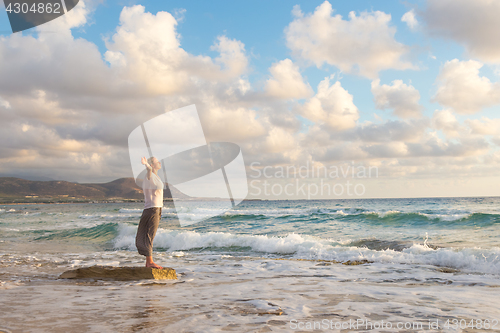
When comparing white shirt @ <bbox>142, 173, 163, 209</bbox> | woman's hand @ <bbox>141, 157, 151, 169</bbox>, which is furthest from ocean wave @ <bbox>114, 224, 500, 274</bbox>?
woman's hand @ <bbox>141, 157, 151, 169</bbox>

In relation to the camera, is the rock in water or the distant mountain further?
the distant mountain

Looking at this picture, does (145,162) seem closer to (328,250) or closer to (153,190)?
(153,190)

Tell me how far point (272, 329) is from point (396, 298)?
2.39 metres

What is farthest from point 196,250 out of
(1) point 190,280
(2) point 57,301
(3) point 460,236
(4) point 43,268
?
(3) point 460,236

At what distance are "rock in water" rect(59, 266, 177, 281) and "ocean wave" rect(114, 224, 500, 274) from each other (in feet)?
17.8

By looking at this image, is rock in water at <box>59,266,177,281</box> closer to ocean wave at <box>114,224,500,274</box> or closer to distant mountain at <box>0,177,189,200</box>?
ocean wave at <box>114,224,500,274</box>

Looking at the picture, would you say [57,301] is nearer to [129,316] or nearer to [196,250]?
[129,316]

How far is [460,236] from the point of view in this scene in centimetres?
1389

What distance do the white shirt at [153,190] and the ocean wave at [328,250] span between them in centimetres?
580

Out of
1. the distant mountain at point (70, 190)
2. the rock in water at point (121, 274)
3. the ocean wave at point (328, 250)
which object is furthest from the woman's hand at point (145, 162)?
the distant mountain at point (70, 190)

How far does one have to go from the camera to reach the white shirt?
19.8 ft

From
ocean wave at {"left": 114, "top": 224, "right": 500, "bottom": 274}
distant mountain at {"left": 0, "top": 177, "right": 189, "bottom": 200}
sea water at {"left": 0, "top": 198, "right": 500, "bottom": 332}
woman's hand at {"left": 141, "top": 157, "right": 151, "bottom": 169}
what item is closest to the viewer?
sea water at {"left": 0, "top": 198, "right": 500, "bottom": 332}

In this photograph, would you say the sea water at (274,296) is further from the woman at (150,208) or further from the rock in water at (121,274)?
the woman at (150,208)

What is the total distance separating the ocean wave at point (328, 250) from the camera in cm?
849
